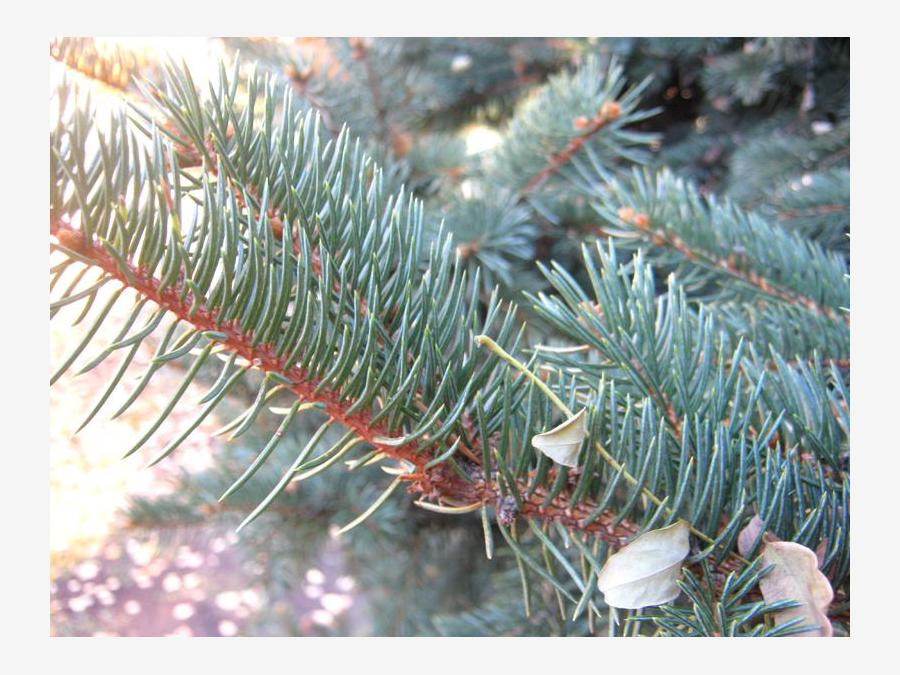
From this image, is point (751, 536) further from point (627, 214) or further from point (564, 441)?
point (627, 214)

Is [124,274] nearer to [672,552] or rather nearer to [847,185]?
[672,552]

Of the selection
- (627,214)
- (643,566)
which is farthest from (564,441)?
(627,214)

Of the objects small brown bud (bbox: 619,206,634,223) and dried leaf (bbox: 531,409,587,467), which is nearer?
dried leaf (bbox: 531,409,587,467)

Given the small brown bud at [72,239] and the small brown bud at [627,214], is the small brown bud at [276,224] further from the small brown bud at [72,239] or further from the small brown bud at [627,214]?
the small brown bud at [627,214]

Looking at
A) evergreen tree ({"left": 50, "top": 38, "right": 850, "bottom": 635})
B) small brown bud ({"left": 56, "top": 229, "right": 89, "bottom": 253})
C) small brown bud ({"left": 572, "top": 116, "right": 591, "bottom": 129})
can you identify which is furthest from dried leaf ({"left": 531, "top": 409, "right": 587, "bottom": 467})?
small brown bud ({"left": 572, "top": 116, "right": 591, "bottom": 129})

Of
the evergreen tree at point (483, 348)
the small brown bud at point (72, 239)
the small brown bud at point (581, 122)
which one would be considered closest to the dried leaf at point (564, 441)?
the evergreen tree at point (483, 348)

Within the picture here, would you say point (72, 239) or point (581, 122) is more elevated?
point (581, 122)

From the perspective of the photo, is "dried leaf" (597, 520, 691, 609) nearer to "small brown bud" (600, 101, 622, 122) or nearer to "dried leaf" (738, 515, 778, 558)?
"dried leaf" (738, 515, 778, 558)
